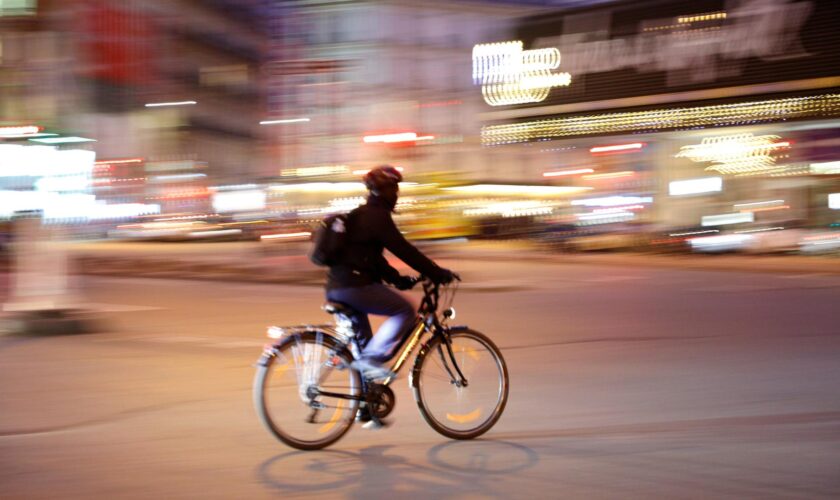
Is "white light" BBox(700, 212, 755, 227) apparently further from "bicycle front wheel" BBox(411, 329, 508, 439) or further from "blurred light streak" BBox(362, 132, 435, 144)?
"bicycle front wheel" BBox(411, 329, 508, 439)

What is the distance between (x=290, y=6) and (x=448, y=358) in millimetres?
13058

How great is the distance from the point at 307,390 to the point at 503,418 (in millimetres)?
1593

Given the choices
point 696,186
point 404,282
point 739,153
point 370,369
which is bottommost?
point 370,369

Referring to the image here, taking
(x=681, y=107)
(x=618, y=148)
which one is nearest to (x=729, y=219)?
(x=681, y=107)

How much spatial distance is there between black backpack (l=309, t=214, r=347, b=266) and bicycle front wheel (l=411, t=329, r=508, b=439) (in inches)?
35.2

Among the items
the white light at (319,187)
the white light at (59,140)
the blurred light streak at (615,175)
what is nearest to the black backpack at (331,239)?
the white light at (59,140)

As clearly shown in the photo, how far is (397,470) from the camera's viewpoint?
5.58 metres

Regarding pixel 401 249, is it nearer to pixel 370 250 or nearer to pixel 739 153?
pixel 370 250

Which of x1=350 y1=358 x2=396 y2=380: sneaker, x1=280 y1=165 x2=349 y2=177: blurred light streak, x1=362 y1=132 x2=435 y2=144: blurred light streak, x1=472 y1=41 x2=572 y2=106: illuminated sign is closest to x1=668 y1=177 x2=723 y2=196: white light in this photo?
x1=472 y1=41 x2=572 y2=106: illuminated sign

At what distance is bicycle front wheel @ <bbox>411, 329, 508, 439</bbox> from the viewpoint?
6.26 metres

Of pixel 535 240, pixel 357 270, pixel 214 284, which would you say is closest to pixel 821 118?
pixel 535 240

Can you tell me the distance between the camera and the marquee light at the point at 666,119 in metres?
27.6

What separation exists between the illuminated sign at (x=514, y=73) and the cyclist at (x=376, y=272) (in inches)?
1052

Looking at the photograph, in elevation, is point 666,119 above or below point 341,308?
above
